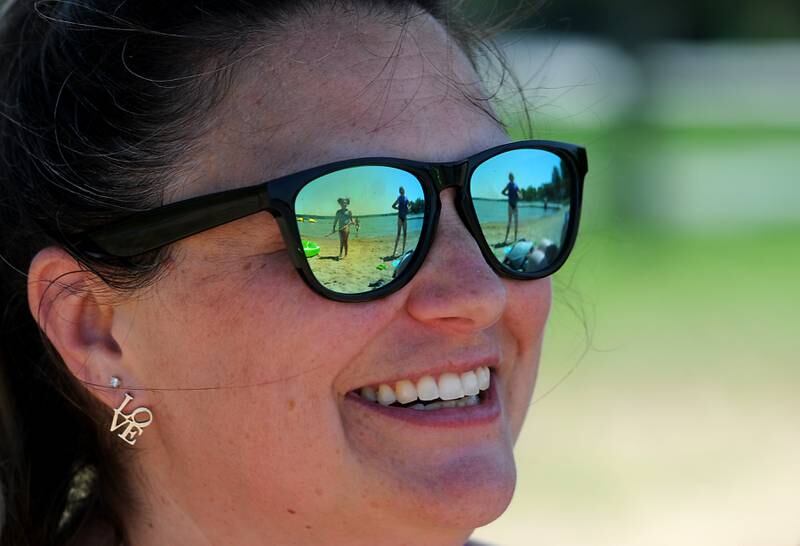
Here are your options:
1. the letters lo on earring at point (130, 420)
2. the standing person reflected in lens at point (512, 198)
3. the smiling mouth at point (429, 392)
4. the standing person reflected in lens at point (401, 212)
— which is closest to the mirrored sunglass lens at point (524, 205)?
the standing person reflected in lens at point (512, 198)

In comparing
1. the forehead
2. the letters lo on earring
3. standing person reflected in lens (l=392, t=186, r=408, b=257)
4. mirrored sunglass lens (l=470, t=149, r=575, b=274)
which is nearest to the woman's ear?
the letters lo on earring

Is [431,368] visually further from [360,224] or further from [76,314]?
[76,314]

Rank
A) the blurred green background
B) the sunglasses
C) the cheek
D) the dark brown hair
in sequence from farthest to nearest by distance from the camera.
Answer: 1. the blurred green background
2. the cheek
3. the dark brown hair
4. the sunglasses

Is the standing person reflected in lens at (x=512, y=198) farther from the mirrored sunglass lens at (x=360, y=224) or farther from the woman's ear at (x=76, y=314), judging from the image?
the woman's ear at (x=76, y=314)

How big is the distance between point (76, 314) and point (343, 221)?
585 millimetres

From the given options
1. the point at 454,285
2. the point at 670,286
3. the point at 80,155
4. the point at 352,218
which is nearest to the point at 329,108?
the point at 352,218

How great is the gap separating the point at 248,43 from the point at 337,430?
765 millimetres

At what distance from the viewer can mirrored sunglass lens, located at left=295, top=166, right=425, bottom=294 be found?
1927mm

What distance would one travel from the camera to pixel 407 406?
202cm

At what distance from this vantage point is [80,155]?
212cm

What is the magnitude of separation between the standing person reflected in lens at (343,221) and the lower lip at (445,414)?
28 centimetres

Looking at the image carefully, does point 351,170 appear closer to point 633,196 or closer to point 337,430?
point 337,430

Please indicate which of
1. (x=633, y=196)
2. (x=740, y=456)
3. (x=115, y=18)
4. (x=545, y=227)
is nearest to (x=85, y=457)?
(x=115, y=18)

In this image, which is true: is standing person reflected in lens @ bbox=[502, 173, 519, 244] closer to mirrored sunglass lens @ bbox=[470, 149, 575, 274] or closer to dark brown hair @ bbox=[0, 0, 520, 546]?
mirrored sunglass lens @ bbox=[470, 149, 575, 274]
